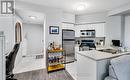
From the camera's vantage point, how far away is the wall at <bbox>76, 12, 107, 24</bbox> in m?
4.94

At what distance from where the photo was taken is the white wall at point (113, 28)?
444cm

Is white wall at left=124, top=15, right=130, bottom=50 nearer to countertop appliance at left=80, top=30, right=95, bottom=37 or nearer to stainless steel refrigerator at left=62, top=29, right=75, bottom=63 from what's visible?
countertop appliance at left=80, top=30, right=95, bottom=37

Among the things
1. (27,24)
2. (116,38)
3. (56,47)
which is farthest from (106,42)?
(27,24)

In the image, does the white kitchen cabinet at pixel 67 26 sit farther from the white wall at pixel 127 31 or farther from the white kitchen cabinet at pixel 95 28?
the white wall at pixel 127 31

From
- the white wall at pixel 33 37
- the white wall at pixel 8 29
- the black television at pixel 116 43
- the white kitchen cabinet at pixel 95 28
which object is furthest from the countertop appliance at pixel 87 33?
the white wall at pixel 33 37

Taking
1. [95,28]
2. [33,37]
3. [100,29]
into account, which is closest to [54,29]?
[95,28]

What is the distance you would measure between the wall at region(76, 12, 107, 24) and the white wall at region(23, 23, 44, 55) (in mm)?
3692

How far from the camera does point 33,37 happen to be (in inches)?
304

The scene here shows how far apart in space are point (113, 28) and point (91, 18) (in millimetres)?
1242

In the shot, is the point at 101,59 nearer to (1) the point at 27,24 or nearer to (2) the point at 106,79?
(2) the point at 106,79

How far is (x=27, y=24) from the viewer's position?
292 inches

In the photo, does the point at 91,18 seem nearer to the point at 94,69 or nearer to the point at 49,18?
the point at 49,18

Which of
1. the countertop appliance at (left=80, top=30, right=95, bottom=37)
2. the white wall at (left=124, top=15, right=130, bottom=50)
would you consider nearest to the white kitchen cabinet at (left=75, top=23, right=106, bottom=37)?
the countertop appliance at (left=80, top=30, right=95, bottom=37)

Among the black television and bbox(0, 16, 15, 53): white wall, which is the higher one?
bbox(0, 16, 15, 53): white wall
